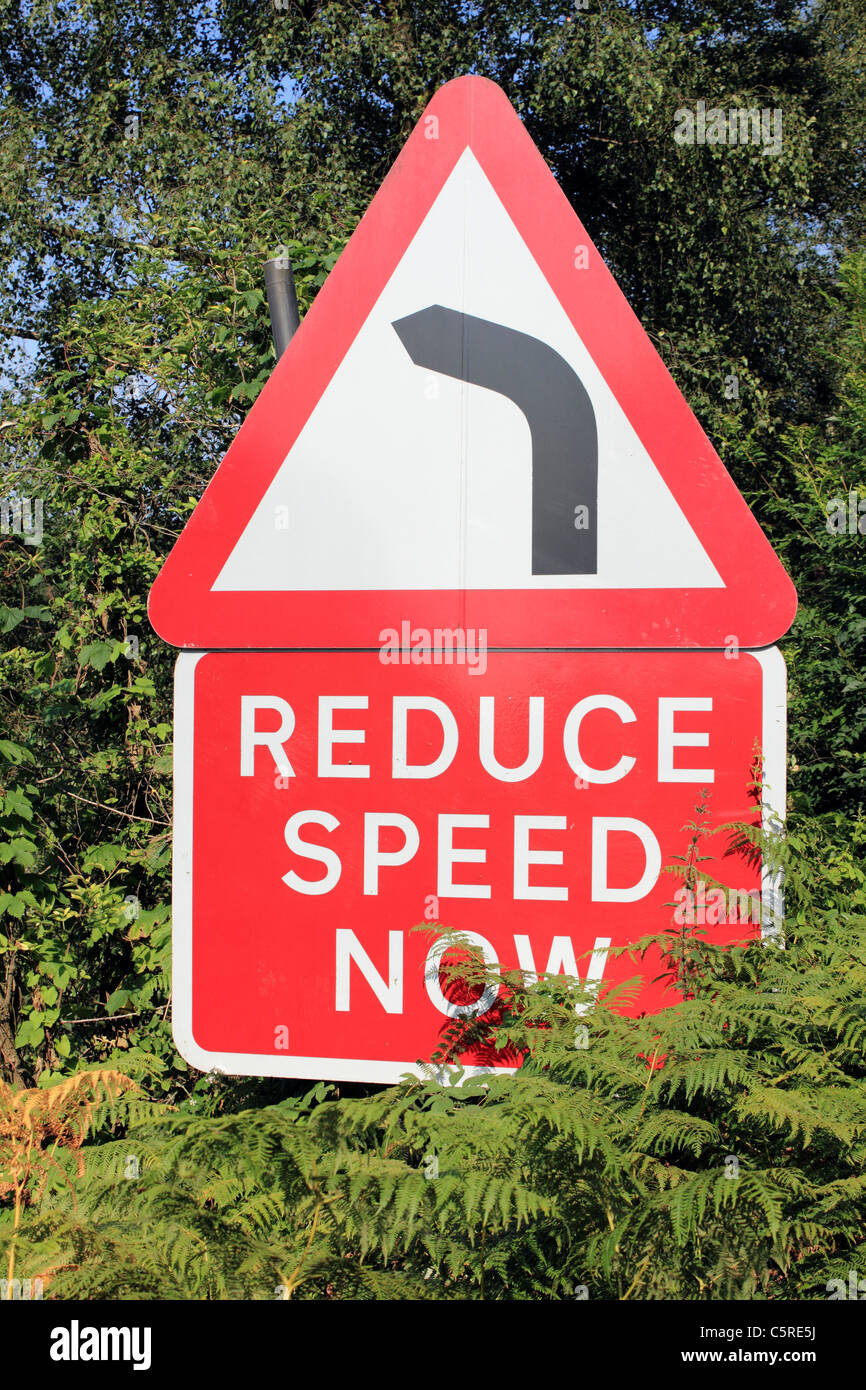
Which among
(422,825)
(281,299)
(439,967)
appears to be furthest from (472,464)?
(281,299)

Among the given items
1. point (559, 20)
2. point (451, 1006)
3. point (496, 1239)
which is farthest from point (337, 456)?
point (559, 20)

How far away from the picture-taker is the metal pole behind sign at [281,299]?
189 cm

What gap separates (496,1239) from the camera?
1126 millimetres

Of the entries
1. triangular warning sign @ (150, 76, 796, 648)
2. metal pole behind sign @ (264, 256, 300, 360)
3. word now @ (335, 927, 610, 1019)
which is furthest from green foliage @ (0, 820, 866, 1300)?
metal pole behind sign @ (264, 256, 300, 360)

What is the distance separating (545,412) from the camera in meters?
1.33

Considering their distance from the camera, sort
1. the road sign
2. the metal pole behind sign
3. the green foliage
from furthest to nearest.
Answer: the metal pole behind sign < the road sign < the green foliage

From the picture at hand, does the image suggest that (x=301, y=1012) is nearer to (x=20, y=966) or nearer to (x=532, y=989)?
(x=532, y=989)

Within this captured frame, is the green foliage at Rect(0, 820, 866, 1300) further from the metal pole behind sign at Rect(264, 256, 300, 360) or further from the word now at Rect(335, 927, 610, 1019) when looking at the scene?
the metal pole behind sign at Rect(264, 256, 300, 360)

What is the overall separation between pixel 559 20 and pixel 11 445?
9.25 meters

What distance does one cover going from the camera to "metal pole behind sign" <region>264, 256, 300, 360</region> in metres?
1.89

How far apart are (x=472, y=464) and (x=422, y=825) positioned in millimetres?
450

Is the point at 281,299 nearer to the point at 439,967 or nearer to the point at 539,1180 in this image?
the point at 439,967

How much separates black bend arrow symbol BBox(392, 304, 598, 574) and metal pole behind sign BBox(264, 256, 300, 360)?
60cm

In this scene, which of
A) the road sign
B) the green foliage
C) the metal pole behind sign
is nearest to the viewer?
the green foliage
